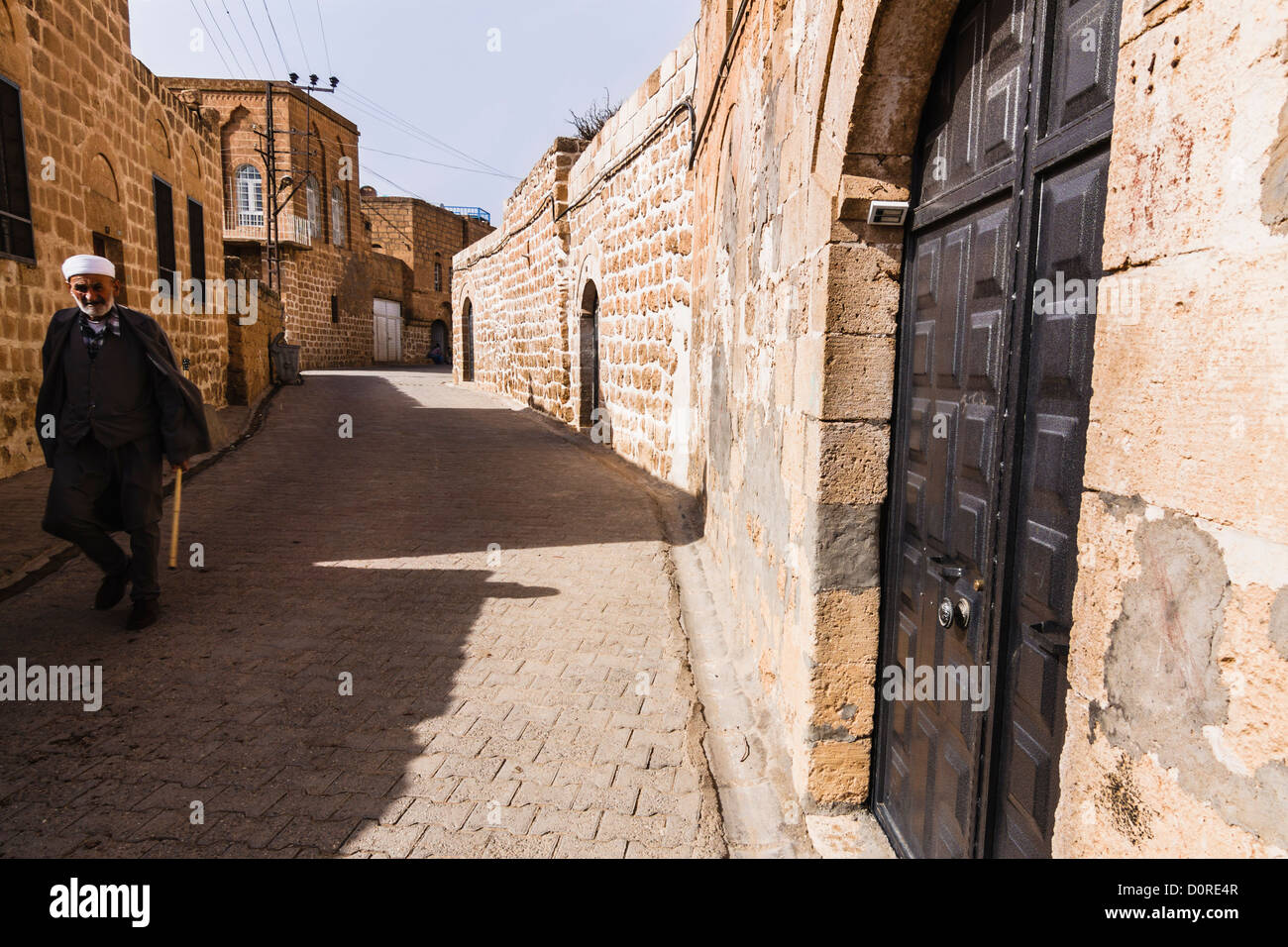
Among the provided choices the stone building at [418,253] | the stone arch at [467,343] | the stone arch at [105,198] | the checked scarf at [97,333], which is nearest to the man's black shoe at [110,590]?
the checked scarf at [97,333]

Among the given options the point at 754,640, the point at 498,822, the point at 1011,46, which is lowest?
the point at 498,822

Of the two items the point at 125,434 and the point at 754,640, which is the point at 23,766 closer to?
the point at 125,434

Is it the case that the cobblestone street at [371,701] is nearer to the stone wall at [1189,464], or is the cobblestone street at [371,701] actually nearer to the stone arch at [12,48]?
the stone wall at [1189,464]

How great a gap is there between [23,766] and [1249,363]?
11.9 feet

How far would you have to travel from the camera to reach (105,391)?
12.7 ft

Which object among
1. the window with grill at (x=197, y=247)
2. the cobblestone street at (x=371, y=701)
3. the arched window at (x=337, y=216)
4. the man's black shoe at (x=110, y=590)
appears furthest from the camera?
the arched window at (x=337, y=216)

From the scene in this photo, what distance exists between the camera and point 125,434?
3918 millimetres

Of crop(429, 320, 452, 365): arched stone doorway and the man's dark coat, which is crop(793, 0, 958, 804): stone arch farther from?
crop(429, 320, 452, 365): arched stone doorway

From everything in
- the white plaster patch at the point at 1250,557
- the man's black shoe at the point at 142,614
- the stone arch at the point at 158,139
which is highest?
the stone arch at the point at 158,139

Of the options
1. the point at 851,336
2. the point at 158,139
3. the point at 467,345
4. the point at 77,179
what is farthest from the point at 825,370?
the point at 467,345

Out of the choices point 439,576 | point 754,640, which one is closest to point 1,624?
point 439,576

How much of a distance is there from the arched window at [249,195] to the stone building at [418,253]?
206 inches

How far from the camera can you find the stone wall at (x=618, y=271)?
776 centimetres
